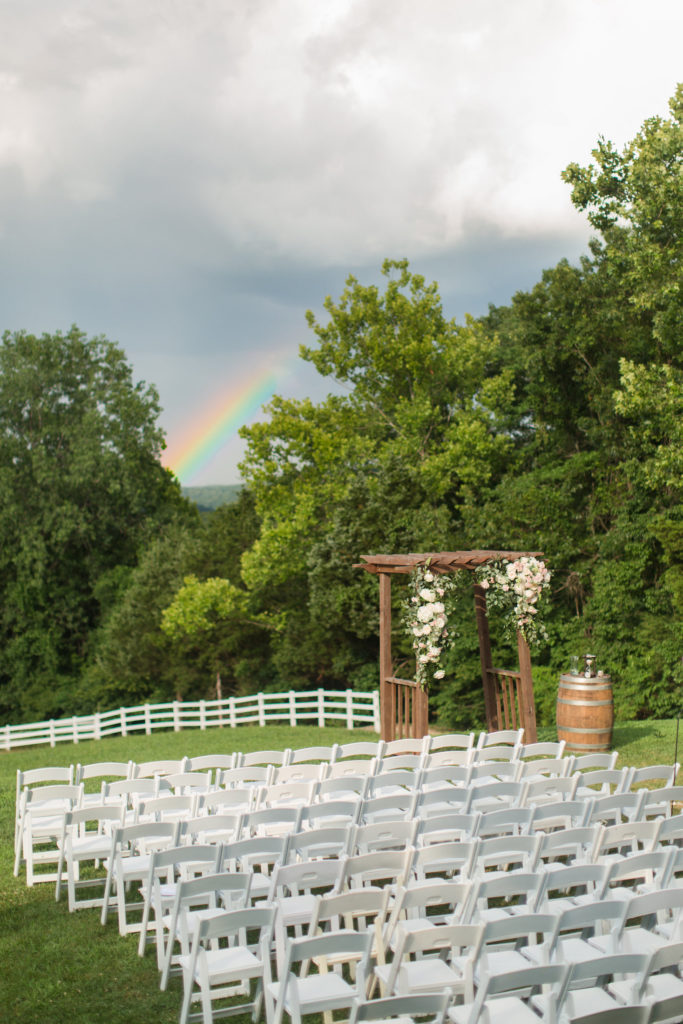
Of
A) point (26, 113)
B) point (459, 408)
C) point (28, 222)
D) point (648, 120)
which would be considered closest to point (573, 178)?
point (648, 120)

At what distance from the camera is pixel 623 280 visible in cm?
1650

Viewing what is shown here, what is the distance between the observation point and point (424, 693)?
10523 mm

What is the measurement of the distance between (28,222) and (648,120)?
33.5 metres

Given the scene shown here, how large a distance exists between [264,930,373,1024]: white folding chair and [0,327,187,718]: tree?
2704cm

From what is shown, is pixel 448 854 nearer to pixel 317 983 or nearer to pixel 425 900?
pixel 425 900

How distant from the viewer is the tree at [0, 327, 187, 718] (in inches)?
1173

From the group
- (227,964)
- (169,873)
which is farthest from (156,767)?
(227,964)

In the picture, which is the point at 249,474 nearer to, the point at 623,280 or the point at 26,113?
the point at 623,280

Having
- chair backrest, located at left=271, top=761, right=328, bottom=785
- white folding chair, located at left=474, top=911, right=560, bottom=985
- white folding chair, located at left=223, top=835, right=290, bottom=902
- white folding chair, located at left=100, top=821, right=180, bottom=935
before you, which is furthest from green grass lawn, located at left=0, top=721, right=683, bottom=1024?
chair backrest, located at left=271, top=761, right=328, bottom=785

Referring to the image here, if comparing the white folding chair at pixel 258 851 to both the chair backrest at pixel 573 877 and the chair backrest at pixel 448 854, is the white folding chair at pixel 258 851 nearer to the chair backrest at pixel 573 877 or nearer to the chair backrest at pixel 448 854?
the chair backrest at pixel 448 854

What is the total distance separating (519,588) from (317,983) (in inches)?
262

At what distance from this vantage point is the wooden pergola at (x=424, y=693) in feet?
33.7

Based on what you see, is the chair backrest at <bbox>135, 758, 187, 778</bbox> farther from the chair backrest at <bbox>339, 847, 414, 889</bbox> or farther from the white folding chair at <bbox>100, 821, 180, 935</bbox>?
the chair backrest at <bbox>339, 847, 414, 889</bbox>

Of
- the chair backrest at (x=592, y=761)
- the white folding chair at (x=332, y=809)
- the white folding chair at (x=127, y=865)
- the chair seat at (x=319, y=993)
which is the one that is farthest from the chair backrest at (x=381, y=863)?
the chair backrest at (x=592, y=761)
